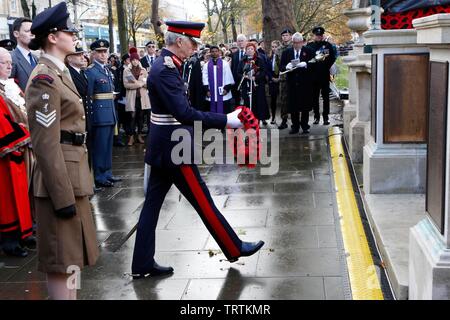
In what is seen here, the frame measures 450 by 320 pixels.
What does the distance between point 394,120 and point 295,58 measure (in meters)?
6.02

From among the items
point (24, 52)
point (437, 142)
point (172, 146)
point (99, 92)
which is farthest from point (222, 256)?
point (99, 92)

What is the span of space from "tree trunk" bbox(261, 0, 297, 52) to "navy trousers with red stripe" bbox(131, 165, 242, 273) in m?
13.0

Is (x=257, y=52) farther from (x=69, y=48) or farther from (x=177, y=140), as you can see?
(x=69, y=48)

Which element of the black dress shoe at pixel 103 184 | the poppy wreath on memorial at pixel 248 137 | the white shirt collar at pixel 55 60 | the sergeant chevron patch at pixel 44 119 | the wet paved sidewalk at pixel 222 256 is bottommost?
the wet paved sidewalk at pixel 222 256

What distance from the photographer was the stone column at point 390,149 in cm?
673

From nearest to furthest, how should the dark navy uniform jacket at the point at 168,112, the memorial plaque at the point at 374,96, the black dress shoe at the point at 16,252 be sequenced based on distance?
the dark navy uniform jacket at the point at 168,112, the black dress shoe at the point at 16,252, the memorial plaque at the point at 374,96

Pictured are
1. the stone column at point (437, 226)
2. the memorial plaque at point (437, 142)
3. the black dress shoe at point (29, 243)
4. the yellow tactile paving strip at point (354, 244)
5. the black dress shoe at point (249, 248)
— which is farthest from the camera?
the black dress shoe at point (29, 243)

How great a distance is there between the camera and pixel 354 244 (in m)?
5.73

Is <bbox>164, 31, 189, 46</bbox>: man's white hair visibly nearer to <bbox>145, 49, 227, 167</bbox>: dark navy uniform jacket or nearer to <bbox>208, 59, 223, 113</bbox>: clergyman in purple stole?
<bbox>145, 49, 227, 167</bbox>: dark navy uniform jacket

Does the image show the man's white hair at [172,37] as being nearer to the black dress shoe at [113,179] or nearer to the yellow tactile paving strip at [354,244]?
the yellow tactile paving strip at [354,244]

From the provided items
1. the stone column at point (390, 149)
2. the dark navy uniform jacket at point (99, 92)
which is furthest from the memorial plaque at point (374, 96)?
the dark navy uniform jacket at point (99, 92)

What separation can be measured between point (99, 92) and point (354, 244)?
14.6 feet

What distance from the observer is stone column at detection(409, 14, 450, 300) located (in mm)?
3600

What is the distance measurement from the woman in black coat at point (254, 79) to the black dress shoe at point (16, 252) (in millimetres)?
7927
